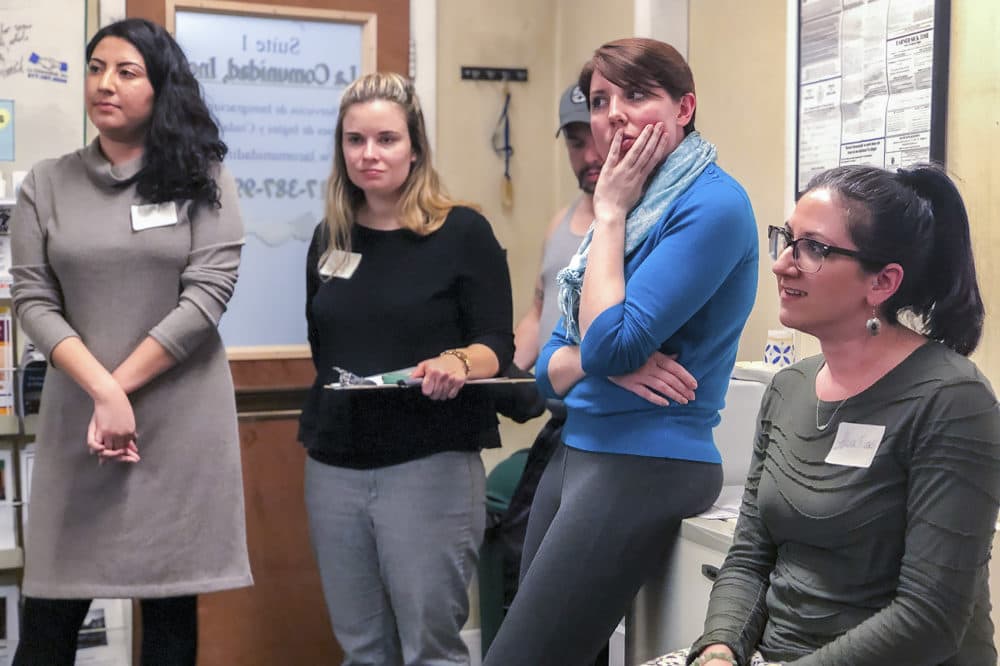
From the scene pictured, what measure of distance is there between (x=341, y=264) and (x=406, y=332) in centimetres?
21

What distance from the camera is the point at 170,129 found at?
2.12 meters

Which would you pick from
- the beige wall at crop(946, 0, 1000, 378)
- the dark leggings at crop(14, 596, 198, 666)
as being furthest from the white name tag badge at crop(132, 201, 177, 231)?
the beige wall at crop(946, 0, 1000, 378)

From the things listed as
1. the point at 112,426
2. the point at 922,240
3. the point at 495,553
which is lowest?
the point at 495,553

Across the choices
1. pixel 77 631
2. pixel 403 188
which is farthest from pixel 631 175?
pixel 77 631

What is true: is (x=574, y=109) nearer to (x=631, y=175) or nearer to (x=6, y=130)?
(x=631, y=175)

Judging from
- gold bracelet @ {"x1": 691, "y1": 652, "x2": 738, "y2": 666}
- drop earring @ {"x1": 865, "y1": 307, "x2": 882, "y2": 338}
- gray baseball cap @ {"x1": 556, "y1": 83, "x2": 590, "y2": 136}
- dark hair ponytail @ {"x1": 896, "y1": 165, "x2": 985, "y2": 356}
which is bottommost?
gold bracelet @ {"x1": 691, "y1": 652, "x2": 738, "y2": 666}

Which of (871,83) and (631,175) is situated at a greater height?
(871,83)

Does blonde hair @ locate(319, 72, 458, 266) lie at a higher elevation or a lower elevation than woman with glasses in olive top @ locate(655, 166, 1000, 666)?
higher

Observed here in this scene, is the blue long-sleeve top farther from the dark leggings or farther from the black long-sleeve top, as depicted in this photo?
the dark leggings

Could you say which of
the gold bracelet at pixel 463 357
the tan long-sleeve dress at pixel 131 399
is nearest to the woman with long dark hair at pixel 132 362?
the tan long-sleeve dress at pixel 131 399

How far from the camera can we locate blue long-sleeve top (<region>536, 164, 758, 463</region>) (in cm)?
153

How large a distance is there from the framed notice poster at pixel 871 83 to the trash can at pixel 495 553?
47.3 inches

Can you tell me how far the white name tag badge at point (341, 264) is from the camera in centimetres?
227

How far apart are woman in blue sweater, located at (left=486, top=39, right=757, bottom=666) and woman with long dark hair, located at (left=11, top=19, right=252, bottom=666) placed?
2.50 ft
